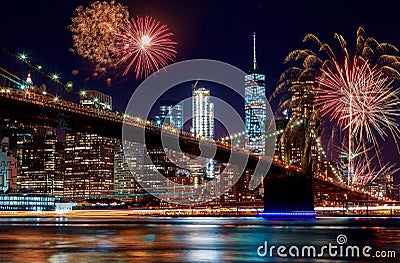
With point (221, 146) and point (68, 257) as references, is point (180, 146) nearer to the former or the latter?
point (221, 146)

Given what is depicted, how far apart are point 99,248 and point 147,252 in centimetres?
215

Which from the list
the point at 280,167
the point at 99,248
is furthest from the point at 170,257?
the point at 280,167

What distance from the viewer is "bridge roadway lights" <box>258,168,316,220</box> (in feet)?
181

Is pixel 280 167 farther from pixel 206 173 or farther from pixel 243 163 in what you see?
pixel 206 173

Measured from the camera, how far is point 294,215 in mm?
53938

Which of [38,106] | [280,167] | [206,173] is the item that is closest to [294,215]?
[280,167]

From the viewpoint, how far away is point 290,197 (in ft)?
188

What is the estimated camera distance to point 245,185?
180 m

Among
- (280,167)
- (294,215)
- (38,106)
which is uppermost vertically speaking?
(38,106)

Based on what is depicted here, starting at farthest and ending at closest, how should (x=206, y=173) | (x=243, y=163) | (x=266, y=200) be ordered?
(x=206, y=173) < (x=243, y=163) < (x=266, y=200)

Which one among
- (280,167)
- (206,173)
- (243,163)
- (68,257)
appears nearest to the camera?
(68,257)

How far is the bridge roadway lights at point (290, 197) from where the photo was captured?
55312mm

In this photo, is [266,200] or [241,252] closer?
[241,252]

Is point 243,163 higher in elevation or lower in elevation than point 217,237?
higher
